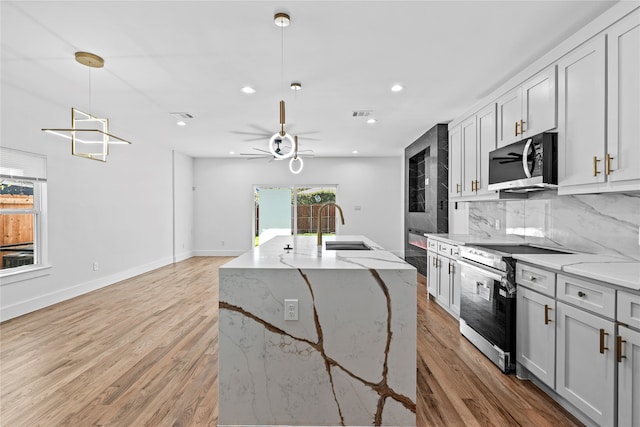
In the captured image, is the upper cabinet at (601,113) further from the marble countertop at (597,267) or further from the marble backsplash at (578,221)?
the marble countertop at (597,267)

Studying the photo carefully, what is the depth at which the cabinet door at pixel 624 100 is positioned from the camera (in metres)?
1.88

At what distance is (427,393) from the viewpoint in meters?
2.16

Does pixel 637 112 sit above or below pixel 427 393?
above

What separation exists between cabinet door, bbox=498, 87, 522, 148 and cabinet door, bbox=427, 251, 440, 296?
1590 mm

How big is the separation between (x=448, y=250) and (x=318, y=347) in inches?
95.7

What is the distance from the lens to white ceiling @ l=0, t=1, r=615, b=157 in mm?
2248

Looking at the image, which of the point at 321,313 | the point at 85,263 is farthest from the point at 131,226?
the point at 321,313

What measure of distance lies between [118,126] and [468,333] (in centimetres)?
586

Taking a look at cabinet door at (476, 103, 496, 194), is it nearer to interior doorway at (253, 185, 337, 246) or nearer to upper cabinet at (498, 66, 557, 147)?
upper cabinet at (498, 66, 557, 147)

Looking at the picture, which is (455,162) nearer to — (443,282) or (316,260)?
(443,282)

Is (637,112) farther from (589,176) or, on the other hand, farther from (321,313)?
(321,313)

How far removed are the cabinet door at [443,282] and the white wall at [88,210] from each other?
4958 mm

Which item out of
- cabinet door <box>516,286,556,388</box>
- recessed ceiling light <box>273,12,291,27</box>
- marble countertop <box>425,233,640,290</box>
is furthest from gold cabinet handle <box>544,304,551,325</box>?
recessed ceiling light <box>273,12,291,27</box>

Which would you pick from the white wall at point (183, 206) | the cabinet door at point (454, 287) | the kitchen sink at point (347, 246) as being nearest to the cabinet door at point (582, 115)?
the cabinet door at point (454, 287)
